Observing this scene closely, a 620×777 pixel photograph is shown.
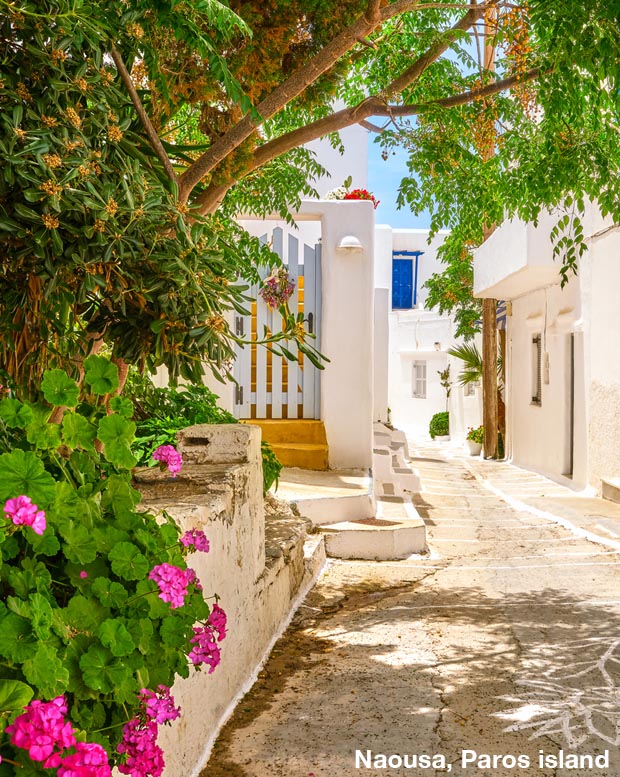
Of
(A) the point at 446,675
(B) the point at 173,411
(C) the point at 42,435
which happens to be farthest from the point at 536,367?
(C) the point at 42,435

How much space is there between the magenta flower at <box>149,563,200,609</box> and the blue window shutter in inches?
1171

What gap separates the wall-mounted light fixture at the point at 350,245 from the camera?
922 cm

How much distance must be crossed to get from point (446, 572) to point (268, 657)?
2.75 meters

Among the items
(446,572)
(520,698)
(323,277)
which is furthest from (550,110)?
(323,277)

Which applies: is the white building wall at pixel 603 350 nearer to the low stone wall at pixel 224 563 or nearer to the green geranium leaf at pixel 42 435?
the low stone wall at pixel 224 563

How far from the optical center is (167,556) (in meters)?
2.11

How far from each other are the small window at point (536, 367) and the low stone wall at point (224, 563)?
11.7 metres

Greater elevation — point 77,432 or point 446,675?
point 77,432

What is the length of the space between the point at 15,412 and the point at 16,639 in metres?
0.66

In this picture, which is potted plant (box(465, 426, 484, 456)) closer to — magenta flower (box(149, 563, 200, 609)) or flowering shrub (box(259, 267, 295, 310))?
flowering shrub (box(259, 267, 295, 310))

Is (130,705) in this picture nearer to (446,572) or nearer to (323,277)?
(446,572)

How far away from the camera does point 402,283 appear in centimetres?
3203

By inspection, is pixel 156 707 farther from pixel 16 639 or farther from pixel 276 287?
pixel 276 287

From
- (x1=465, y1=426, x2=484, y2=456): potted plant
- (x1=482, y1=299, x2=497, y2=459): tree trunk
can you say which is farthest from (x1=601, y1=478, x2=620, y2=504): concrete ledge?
(x1=465, y1=426, x2=484, y2=456): potted plant
